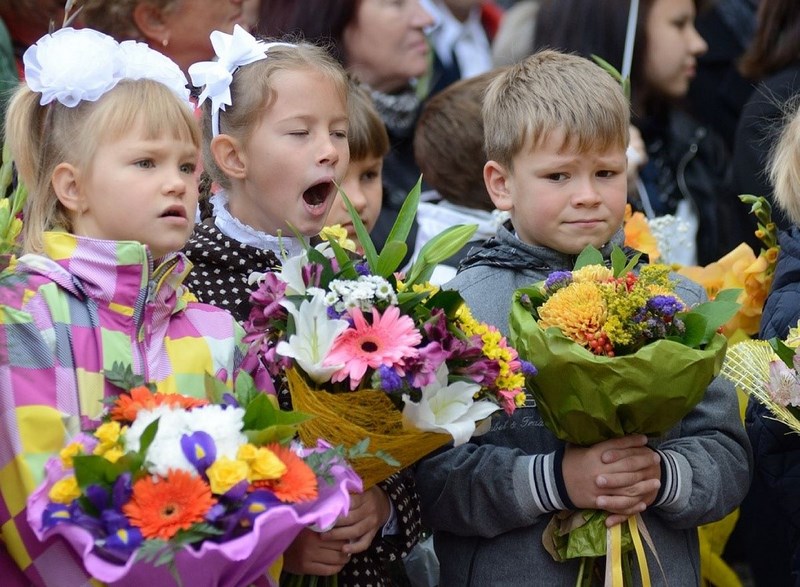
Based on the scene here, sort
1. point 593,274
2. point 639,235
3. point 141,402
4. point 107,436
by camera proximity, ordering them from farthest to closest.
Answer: point 639,235, point 593,274, point 141,402, point 107,436

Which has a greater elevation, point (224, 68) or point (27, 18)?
point (224, 68)

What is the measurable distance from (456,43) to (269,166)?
327cm

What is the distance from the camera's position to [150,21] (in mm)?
4793

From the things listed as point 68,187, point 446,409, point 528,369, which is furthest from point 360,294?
point 68,187

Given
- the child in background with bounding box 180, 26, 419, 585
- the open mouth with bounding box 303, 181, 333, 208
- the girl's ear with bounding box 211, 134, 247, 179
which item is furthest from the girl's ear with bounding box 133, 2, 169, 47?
the open mouth with bounding box 303, 181, 333, 208

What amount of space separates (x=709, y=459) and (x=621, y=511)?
0.33 m

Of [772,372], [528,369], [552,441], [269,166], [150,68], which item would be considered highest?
[150,68]

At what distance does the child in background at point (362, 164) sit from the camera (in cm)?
439

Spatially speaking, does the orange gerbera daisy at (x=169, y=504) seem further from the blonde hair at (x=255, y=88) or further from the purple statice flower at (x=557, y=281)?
the blonde hair at (x=255, y=88)

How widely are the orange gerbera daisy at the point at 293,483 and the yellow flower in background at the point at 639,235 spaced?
2.02 metres

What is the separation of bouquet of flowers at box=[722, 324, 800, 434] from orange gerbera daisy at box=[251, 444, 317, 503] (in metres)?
1.23

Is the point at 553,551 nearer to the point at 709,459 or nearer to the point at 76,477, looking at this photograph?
the point at 709,459

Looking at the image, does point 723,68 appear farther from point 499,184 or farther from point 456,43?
point 499,184

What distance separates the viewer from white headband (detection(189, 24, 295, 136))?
3787 millimetres
